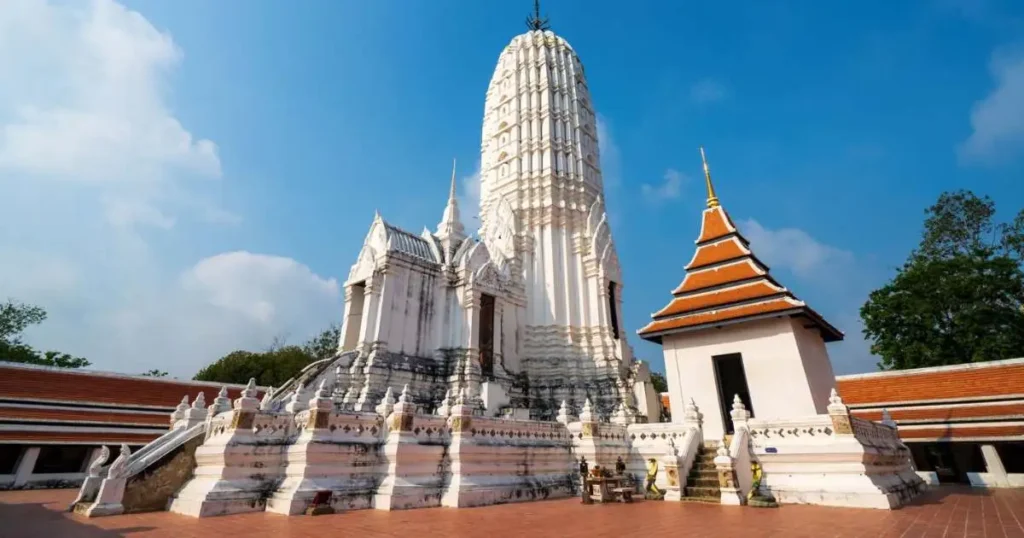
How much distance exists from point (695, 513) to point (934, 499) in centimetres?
605

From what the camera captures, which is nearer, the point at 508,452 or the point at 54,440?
the point at 508,452

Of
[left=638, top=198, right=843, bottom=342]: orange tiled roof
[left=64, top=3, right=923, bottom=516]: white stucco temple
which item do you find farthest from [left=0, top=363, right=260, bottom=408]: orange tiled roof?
[left=638, top=198, right=843, bottom=342]: orange tiled roof

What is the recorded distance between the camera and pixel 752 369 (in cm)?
1266

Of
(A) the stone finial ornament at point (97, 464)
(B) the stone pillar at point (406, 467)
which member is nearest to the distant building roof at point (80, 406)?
(A) the stone finial ornament at point (97, 464)

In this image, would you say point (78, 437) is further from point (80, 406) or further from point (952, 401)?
point (952, 401)

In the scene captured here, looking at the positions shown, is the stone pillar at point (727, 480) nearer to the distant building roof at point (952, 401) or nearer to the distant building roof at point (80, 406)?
the distant building roof at point (952, 401)

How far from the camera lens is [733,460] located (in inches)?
385

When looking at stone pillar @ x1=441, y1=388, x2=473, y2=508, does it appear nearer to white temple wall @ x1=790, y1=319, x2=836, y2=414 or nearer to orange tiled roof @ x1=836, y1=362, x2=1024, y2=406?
white temple wall @ x1=790, y1=319, x2=836, y2=414

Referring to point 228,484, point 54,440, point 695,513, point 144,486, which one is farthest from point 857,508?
point 54,440

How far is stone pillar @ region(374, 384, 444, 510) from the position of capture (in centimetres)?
898

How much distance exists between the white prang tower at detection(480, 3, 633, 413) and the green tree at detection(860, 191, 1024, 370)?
557 inches

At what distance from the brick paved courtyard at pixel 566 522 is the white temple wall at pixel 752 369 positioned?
309 centimetres

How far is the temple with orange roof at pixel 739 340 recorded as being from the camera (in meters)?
12.1

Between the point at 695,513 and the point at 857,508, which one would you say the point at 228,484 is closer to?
the point at 695,513
